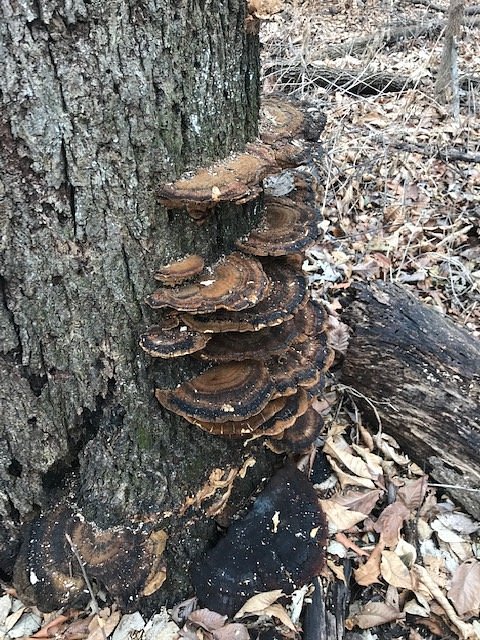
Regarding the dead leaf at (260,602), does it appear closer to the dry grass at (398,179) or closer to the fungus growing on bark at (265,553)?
the fungus growing on bark at (265,553)

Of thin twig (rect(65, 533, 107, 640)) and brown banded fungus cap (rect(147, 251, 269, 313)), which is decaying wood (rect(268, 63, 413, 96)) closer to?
brown banded fungus cap (rect(147, 251, 269, 313))

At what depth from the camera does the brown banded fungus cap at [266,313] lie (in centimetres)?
221

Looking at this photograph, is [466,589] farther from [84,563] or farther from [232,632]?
[84,563]

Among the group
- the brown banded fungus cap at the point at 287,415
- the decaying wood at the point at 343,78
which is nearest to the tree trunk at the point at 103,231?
the brown banded fungus cap at the point at 287,415

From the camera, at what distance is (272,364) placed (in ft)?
8.52

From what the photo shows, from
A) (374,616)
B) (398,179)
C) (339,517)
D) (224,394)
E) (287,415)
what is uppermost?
(224,394)

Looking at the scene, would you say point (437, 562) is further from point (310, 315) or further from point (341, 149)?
point (341, 149)

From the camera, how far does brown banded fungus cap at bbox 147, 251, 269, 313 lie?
2.11 metres

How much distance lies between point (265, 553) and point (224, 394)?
98cm

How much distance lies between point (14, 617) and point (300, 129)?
9.44 ft

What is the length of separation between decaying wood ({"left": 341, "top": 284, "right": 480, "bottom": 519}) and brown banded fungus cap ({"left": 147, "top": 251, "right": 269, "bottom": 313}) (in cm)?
159

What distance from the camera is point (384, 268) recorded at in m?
5.08

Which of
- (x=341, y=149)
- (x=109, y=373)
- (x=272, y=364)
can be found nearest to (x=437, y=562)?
(x=272, y=364)

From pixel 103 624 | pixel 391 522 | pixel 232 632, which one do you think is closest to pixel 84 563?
pixel 103 624
